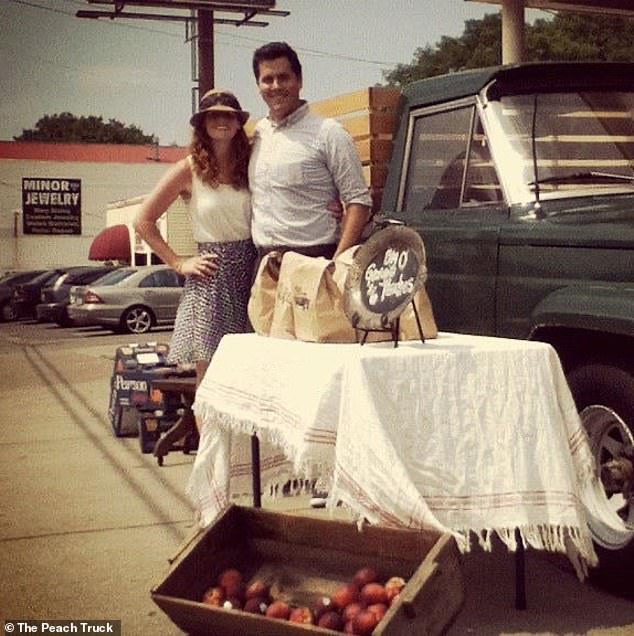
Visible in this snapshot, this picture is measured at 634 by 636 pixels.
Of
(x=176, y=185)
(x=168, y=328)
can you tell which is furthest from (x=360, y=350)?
(x=168, y=328)

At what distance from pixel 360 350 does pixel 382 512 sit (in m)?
0.51

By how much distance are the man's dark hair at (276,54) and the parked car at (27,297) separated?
74.6 ft

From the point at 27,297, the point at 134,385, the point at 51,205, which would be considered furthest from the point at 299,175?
the point at 51,205

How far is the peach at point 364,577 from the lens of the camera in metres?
3.56

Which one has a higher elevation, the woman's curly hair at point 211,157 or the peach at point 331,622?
the woman's curly hair at point 211,157

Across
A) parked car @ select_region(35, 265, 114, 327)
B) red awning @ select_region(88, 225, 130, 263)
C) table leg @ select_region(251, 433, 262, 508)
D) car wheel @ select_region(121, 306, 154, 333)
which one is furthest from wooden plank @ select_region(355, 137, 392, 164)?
red awning @ select_region(88, 225, 130, 263)

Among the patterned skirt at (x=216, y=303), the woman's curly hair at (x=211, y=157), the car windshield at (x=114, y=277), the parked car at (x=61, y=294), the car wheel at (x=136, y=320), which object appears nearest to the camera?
the woman's curly hair at (x=211, y=157)

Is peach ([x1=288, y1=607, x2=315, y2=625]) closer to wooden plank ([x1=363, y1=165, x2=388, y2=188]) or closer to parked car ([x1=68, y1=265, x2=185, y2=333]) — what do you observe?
wooden plank ([x1=363, y1=165, x2=388, y2=188])

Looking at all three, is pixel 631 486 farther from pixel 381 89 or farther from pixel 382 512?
pixel 381 89

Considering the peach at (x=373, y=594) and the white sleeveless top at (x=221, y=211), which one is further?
the white sleeveless top at (x=221, y=211)

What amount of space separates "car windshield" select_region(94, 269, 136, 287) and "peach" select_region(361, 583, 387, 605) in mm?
18979

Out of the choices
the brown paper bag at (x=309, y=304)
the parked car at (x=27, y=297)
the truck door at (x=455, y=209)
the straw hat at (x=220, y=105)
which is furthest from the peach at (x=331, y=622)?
the parked car at (x=27, y=297)

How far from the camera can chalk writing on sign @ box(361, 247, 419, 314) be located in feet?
12.3

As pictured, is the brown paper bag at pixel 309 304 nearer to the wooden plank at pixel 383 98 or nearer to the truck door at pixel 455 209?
the truck door at pixel 455 209
